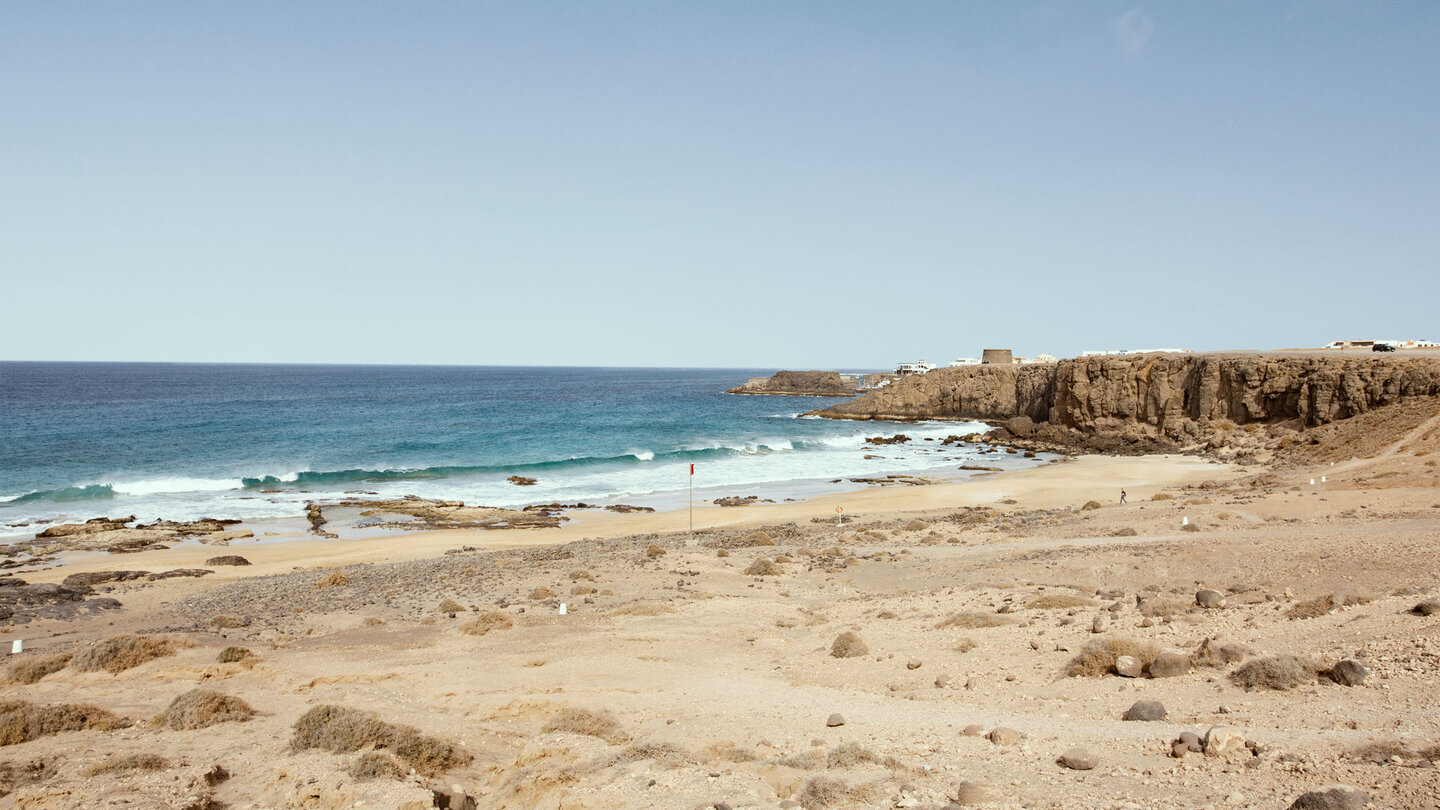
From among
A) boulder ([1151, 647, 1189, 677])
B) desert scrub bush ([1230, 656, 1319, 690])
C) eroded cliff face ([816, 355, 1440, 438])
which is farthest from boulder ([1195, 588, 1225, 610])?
eroded cliff face ([816, 355, 1440, 438])

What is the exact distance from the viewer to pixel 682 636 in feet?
50.3

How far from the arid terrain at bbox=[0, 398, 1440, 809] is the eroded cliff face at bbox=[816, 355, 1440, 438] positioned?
836 inches

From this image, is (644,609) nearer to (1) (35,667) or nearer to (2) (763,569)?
(2) (763,569)

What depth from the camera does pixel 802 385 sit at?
5704 inches

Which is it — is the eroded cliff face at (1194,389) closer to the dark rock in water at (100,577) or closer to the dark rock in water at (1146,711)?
the dark rock in water at (1146,711)

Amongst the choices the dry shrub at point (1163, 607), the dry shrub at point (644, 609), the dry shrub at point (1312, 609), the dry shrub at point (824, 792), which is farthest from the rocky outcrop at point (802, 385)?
the dry shrub at point (824, 792)

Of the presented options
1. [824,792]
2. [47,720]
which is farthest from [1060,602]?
[47,720]

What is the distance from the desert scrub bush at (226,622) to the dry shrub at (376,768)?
9643 mm

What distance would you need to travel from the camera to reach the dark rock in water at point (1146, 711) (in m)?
9.02

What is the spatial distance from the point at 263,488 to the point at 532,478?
13666 millimetres

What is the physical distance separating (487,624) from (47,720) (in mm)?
7074

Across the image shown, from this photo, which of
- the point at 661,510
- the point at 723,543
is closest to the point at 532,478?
the point at 661,510

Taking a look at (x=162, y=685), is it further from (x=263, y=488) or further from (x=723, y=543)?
(x=263, y=488)

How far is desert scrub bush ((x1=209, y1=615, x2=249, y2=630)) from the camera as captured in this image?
1648cm
